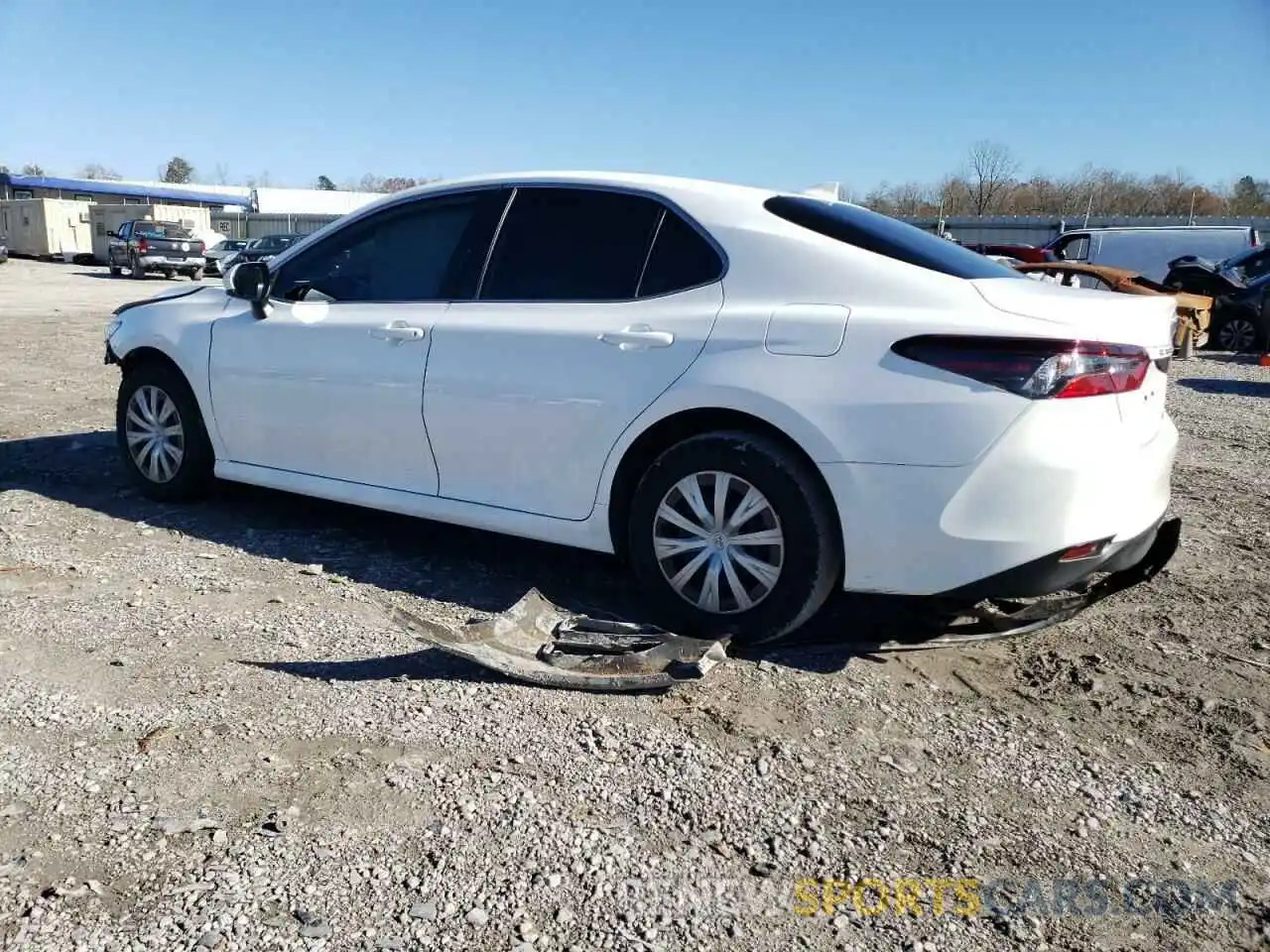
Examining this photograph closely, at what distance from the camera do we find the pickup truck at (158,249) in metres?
34.9

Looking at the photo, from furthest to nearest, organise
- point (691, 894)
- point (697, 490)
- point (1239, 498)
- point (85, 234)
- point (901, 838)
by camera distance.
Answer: point (85, 234), point (1239, 498), point (697, 490), point (901, 838), point (691, 894)

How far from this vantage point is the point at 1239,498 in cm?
638

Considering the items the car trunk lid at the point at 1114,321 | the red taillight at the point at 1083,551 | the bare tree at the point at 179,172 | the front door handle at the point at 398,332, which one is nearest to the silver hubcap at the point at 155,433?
the front door handle at the point at 398,332

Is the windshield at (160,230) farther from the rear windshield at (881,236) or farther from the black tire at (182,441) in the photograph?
the rear windshield at (881,236)

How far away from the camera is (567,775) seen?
3.02 metres

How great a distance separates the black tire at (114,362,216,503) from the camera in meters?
5.54

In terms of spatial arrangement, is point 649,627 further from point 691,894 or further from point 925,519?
point 691,894

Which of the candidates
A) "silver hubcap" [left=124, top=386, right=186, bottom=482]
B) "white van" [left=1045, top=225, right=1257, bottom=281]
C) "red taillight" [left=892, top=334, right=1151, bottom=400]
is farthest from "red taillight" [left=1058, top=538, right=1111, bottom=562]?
"white van" [left=1045, top=225, right=1257, bottom=281]

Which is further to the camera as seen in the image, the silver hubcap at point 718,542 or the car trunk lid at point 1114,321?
the silver hubcap at point 718,542

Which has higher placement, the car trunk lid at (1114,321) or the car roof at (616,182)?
the car roof at (616,182)

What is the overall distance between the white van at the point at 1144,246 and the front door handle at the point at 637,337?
2042 cm

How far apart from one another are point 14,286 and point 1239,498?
3096 centimetres

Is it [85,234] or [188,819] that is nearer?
[188,819]

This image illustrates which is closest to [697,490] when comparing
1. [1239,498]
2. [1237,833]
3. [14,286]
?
[1237,833]
